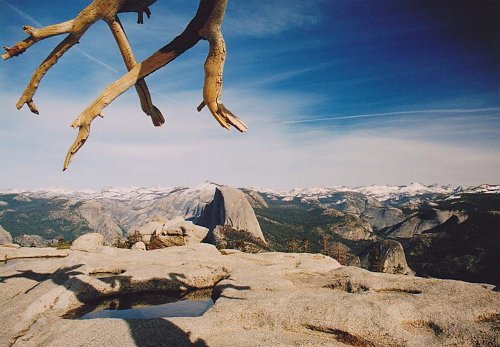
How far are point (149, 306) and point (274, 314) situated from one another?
833 cm

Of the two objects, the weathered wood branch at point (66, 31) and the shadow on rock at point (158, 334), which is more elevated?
the weathered wood branch at point (66, 31)

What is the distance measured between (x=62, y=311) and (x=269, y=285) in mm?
11292

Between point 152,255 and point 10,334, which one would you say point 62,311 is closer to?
point 10,334

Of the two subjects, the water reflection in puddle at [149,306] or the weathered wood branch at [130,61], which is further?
the water reflection in puddle at [149,306]

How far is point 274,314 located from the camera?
1377cm

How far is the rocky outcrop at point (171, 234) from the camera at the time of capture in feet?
193

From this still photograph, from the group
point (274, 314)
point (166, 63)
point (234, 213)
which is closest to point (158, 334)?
point (274, 314)

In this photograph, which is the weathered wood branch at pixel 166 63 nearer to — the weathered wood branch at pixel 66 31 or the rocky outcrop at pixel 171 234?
the weathered wood branch at pixel 66 31

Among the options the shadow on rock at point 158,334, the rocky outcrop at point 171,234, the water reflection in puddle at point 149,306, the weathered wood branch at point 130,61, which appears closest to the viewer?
the weathered wood branch at point 130,61

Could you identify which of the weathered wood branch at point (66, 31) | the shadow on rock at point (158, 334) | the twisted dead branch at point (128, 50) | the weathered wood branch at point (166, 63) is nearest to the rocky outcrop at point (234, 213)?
the shadow on rock at point (158, 334)

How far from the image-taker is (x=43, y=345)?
12.0 m

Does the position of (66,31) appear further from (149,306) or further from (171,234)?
(171,234)

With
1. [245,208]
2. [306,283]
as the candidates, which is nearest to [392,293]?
[306,283]

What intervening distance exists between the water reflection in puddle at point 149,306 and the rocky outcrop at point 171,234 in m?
39.1
